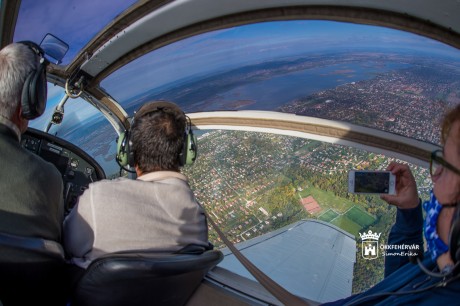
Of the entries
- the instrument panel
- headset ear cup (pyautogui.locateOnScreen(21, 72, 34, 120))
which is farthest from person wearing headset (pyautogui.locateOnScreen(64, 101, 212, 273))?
the instrument panel

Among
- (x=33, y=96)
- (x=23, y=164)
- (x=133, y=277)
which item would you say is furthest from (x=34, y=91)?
(x=133, y=277)

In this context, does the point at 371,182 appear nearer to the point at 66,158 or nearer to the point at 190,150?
the point at 190,150

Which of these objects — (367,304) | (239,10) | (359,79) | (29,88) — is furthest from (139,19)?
(359,79)

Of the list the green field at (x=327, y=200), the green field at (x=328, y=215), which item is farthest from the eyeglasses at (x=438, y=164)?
the green field at (x=328, y=215)

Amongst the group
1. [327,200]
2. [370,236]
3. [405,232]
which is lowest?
[327,200]

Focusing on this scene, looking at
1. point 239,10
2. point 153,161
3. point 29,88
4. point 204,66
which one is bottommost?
point 153,161

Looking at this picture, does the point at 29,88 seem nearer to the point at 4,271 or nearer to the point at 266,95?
the point at 4,271
